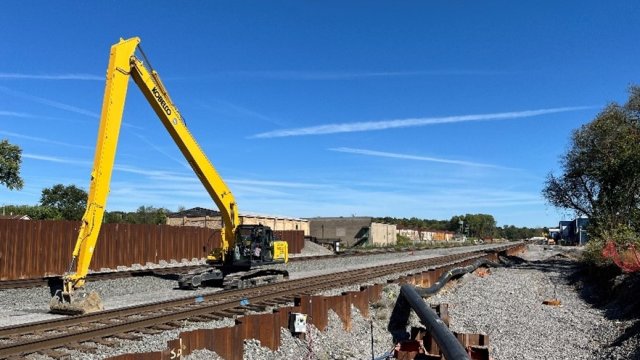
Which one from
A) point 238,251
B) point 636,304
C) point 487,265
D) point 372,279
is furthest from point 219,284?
point 487,265

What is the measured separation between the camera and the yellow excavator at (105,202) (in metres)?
14.1

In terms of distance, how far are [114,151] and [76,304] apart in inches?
166

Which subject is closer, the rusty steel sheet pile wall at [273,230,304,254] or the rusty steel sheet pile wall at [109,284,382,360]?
the rusty steel sheet pile wall at [109,284,382,360]

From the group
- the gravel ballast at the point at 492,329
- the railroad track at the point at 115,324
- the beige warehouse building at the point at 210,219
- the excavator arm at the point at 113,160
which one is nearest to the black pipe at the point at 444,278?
the gravel ballast at the point at 492,329

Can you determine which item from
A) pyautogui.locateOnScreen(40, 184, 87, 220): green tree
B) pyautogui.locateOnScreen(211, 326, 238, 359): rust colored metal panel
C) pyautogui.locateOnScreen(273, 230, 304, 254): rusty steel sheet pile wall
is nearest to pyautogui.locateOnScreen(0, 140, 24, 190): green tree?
pyautogui.locateOnScreen(273, 230, 304, 254): rusty steel sheet pile wall

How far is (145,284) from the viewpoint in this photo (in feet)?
66.2

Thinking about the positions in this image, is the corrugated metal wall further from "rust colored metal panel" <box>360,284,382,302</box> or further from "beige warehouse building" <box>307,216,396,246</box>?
"beige warehouse building" <box>307,216,396,246</box>

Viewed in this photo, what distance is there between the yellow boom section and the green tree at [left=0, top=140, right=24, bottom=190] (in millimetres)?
43566

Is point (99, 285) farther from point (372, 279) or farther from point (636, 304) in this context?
point (636, 304)

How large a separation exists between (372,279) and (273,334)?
1395 centimetres

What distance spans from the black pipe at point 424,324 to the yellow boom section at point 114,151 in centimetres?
787

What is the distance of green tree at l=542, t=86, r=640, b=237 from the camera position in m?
27.0

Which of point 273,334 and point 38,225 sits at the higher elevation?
point 38,225

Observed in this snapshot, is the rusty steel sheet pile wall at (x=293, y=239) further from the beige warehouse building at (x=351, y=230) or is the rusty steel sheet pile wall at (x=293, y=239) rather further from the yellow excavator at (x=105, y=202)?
the beige warehouse building at (x=351, y=230)
